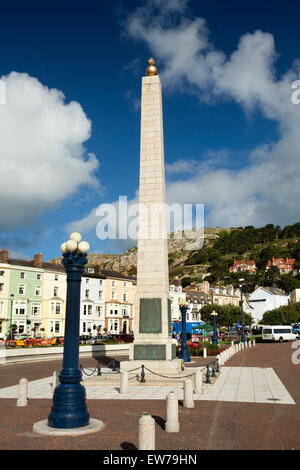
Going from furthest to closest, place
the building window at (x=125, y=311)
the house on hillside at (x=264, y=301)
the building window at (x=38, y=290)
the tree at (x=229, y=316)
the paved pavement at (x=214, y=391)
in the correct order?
the house on hillside at (x=264, y=301)
the tree at (x=229, y=316)
the building window at (x=125, y=311)
the building window at (x=38, y=290)
the paved pavement at (x=214, y=391)

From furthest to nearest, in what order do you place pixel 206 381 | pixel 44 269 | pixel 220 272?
pixel 220 272
pixel 44 269
pixel 206 381

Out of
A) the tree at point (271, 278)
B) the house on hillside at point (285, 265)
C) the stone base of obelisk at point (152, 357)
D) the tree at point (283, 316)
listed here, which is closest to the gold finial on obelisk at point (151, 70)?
the stone base of obelisk at point (152, 357)

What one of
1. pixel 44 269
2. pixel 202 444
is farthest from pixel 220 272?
pixel 202 444

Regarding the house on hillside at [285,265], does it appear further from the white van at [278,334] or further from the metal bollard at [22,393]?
the metal bollard at [22,393]

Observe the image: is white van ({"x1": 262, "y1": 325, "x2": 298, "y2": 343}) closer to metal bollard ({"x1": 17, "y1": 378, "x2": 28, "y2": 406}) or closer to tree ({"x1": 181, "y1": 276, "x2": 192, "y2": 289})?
metal bollard ({"x1": 17, "y1": 378, "x2": 28, "y2": 406})

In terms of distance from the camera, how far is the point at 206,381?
17562mm

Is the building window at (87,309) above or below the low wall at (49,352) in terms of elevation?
above

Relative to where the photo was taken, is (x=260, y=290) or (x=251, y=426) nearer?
(x=251, y=426)

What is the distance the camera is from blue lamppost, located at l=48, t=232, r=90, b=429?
31.0 ft

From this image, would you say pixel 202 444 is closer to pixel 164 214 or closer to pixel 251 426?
pixel 251 426

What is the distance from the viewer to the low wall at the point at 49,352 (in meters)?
30.5

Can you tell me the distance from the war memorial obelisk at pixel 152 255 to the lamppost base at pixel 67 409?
388 inches

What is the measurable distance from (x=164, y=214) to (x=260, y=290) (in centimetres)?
9914

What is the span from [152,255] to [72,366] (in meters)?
11.1
